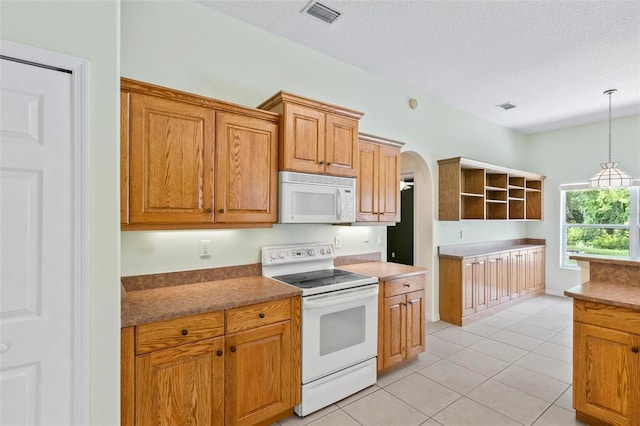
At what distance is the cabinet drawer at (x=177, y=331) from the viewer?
5.44ft

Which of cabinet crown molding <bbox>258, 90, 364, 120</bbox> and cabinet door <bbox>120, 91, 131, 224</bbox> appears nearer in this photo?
cabinet door <bbox>120, 91, 131, 224</bbox>

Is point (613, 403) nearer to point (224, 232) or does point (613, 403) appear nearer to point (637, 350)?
point (637, 350)

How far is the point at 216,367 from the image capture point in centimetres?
189

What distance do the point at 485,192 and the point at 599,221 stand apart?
232cm

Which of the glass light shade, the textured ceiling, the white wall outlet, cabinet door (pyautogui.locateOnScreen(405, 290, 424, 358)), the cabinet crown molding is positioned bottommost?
cabinet door (pyautogui.locateOnScreen(405, 290, 424, 358))

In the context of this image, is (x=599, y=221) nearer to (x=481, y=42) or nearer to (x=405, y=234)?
(x=405, y=234)

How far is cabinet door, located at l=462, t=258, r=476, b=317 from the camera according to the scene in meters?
4.13

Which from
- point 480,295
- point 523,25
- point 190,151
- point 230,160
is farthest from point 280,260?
point 480,295

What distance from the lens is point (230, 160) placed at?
2242 mm

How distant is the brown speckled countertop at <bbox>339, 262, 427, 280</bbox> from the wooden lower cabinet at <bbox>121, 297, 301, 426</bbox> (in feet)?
3.16

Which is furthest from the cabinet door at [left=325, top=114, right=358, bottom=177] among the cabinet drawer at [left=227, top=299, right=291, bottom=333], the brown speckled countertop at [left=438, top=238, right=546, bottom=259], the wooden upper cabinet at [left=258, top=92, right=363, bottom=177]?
the brown speckled countertop at [left=438, top=238, right=546, bottom=259]

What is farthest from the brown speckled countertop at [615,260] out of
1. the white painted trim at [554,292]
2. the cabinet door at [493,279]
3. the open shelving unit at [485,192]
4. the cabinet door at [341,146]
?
the white painted trim at [554,292]

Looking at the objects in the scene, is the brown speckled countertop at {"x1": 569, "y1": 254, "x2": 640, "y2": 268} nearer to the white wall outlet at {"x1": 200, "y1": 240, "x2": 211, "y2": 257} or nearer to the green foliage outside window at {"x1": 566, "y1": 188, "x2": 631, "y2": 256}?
the white wall outlet at {"x1": 200, "y1": 240, "x2": 211, "y2": 257}
